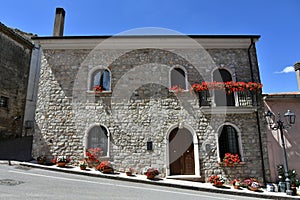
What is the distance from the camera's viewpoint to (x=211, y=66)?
427 inches

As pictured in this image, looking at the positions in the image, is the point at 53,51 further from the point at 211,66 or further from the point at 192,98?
the point at 211,66

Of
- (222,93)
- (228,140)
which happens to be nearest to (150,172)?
(228,140)

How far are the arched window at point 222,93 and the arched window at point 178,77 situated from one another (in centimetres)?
170

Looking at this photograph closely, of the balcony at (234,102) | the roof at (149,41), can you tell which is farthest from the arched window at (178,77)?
the roof at (149,41)

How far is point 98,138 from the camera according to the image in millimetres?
10109

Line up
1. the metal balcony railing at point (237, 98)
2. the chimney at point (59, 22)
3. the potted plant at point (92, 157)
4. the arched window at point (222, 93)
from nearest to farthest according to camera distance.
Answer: the potted plant at point (92, 157)
the metal balcony railing at point (237, 98)
the arched window at point (222, 93)
the chimney at point (59, 22)

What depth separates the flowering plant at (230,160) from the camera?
9.25 meters

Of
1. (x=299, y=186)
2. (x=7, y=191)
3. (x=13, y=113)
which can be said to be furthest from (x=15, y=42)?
(x=299, y=186)

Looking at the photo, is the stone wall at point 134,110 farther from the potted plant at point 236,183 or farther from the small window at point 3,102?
the small window at point 3,102

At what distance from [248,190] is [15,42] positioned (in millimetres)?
17572

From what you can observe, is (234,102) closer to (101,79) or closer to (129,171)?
(129,171)

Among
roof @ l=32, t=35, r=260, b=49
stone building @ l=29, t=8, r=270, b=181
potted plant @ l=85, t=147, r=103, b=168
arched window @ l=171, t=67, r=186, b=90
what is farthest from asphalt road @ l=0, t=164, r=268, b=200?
roof @ l=32, t=35, r=260, b=49

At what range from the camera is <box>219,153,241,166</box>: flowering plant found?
364 inches

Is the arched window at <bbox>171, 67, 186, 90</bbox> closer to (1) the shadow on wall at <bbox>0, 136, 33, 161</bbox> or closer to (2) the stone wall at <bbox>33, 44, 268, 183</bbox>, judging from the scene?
(2) the stone wall at <bbox>33, 44, 268, 183</bbox>
